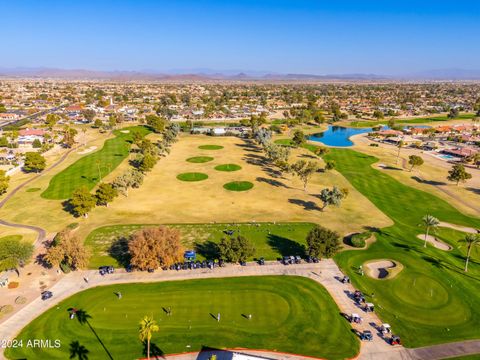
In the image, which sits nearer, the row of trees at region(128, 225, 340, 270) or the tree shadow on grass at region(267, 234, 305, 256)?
the row of trees at region(128, 225, 340, 270)

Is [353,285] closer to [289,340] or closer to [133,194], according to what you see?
[289,340]

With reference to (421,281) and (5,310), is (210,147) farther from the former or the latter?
(5,310)

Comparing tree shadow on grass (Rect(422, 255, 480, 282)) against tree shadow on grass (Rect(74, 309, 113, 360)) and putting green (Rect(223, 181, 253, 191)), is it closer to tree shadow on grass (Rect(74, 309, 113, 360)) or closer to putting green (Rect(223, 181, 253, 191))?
putting green (Rect(223, 181, 253, 191))

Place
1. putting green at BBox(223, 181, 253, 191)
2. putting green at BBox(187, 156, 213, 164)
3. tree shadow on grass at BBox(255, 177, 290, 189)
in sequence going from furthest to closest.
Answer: putting green at BBox(187, 156, 213, 164) → tree shadow on grass at BBox(255, 177, 290, 189) → putting green at BBox(223, 181, 253, 191)

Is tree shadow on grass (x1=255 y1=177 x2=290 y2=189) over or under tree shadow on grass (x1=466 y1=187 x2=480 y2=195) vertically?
under

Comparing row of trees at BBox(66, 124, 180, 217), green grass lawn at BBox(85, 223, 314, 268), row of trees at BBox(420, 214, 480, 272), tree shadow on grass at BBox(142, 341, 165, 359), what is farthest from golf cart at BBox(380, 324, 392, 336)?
row of trees at BBox(66, 124, 180, 217)

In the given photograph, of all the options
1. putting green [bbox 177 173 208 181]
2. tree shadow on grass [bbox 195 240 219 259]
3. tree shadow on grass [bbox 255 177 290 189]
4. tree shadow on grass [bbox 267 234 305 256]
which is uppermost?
tree shadow on grass [bbox 255 177 290 189]

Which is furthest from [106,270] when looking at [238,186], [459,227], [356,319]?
[459,227]

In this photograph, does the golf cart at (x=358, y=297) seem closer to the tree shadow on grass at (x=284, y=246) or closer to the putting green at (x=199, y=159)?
the tree shadow on grass at (x=284, y=246)
